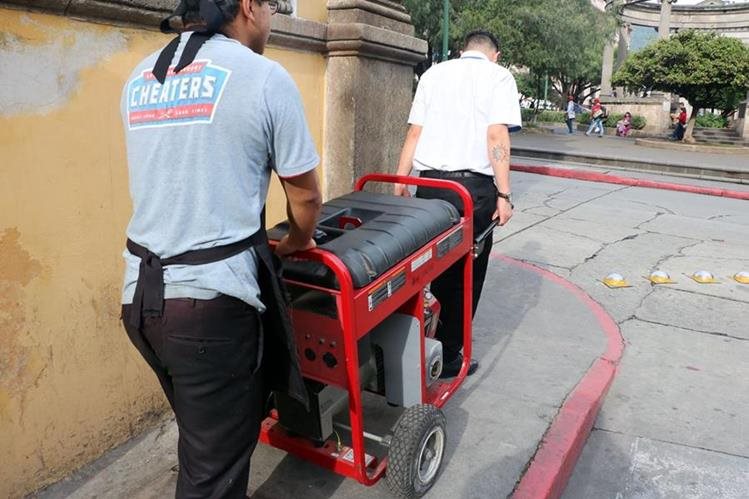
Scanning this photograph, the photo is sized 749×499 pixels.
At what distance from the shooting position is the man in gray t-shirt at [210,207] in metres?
1.68

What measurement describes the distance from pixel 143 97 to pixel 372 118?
2.54m

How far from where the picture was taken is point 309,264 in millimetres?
2160

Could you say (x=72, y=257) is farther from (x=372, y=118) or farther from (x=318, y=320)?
(x=372, y=118)

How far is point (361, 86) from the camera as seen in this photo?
404 cm

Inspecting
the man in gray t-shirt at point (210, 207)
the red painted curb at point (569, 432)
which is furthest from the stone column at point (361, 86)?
the man in gray t-shirt at point (210, 207)

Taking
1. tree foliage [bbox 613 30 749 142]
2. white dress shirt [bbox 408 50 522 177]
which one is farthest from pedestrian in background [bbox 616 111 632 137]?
white dress shirt [bbox 408 50 522 177]

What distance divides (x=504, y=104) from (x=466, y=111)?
204mm

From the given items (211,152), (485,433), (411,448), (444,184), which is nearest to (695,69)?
(444,184)

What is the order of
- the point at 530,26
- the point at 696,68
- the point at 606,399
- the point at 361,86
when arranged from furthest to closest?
the point at 696,68
the point at 530,26
the point at 361,86
the point at 606,399

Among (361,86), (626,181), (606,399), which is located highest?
(361,86)

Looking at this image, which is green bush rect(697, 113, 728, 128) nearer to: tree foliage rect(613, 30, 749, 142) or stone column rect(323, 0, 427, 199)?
tree foliage rect(613, 30, 749, 142)

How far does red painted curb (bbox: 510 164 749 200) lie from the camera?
12.1 metres

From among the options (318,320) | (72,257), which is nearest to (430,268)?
(318,320)

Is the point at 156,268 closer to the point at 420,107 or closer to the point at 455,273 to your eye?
the point at 455,273
